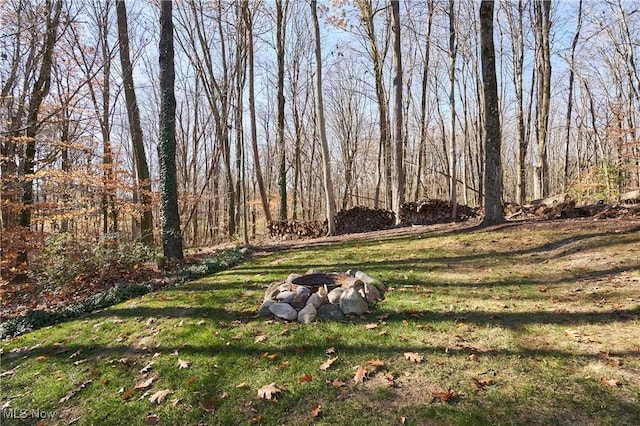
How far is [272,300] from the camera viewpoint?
15.5ft

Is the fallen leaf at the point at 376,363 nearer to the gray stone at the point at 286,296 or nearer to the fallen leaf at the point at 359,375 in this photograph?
the fallen leaf at the point at 359,375

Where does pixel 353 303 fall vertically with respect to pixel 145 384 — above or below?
above

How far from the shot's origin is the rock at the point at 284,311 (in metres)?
4.40

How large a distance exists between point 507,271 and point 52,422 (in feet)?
19.3

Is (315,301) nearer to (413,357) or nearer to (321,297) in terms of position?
(321,297)

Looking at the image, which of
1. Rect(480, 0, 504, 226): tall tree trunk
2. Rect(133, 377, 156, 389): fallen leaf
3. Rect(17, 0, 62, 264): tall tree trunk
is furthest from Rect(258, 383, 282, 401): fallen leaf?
Rect(17, 0, 62, 264): tall tree trunk

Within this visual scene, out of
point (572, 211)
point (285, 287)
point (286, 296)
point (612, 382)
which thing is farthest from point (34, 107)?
point (572, 211)

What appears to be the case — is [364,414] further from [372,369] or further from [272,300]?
[272,300]

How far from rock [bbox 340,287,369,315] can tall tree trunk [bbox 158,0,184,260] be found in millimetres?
5357

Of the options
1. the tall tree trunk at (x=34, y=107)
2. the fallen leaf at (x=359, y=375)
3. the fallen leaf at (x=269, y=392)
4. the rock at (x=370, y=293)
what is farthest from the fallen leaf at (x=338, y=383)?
the tall tree trunk at (x=34, y=107)

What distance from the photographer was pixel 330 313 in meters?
4.36

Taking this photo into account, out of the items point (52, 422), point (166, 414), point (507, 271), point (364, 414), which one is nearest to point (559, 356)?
point (364, 414)

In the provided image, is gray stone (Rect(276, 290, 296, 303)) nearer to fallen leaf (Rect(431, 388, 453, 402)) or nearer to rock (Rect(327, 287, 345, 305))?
rock (Rect(327, 287, 345, 305))

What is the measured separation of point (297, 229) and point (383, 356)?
9652mm
